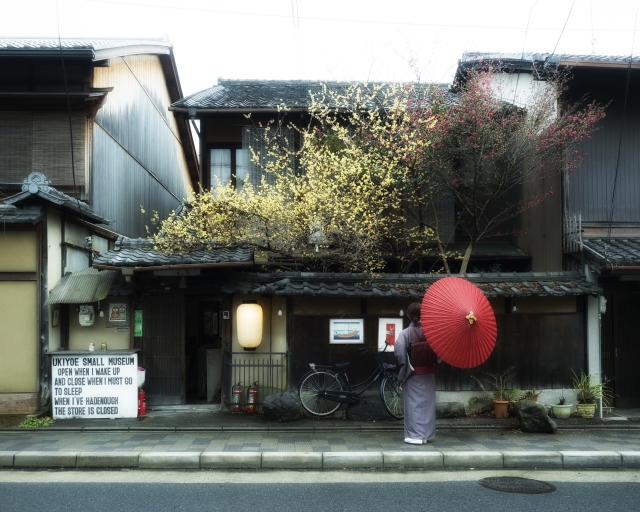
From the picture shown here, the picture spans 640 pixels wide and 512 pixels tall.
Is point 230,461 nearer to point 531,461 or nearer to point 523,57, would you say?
point 531,461

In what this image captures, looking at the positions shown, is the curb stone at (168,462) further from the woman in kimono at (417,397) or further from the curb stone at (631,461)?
the curb stone at (631,461)

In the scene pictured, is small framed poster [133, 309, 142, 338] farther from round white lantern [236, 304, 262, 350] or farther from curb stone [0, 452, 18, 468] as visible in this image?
curb stone [0, 452, 18, 468]

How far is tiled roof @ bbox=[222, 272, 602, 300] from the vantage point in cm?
1095

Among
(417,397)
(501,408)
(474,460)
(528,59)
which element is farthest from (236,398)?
(528,59)

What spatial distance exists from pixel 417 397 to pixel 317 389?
249 centimetres

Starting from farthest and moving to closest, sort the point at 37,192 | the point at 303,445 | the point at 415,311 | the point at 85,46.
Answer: the point at 85,46, the point at 37,192, the point at 415,311, the point at 303,445

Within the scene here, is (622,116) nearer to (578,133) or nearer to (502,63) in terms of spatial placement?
(578,133)

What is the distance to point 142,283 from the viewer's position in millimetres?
11789

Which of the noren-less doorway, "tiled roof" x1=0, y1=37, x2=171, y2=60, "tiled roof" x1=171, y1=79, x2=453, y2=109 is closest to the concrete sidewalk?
the noren-less doorway

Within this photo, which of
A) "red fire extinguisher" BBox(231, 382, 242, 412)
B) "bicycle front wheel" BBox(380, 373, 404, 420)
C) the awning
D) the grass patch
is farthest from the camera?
"red fire extinguisher" BBox(231, 382, 242, 412)

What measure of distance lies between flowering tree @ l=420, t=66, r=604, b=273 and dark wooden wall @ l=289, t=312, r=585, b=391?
1841 mm

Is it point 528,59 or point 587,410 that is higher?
point 528,59

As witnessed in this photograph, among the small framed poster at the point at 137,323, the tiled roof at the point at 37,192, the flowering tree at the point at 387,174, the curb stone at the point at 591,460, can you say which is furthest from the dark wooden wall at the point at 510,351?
the tiled roof at the point at 37,192

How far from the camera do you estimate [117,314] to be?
1188cm
